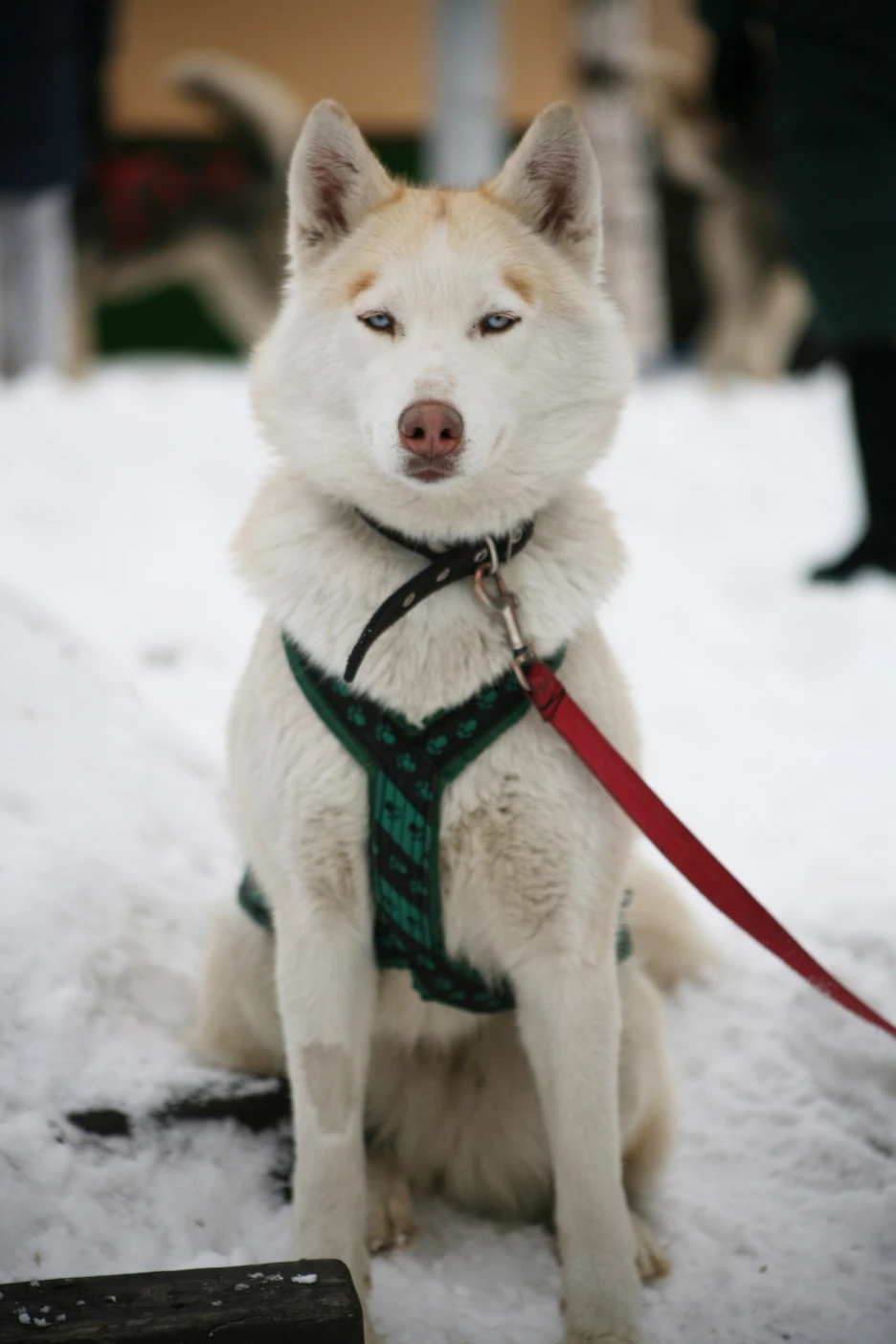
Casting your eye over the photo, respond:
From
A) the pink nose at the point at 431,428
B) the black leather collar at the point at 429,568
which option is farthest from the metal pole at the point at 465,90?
the pink nose at the point at 431,428

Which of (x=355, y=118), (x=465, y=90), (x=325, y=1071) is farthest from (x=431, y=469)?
(x=465, y=90)

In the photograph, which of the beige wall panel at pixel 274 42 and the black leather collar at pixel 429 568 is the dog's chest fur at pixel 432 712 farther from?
the beige wall panel at pixel 274 42

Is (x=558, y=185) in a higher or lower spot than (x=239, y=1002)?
higher

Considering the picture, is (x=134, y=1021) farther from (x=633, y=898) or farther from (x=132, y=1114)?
(x=633, y=898)

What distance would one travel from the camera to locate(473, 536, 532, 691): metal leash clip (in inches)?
53.8

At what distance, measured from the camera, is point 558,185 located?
58.6 inches

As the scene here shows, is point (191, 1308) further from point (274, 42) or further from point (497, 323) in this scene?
point (274, 42)

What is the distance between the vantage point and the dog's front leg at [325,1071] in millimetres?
1383

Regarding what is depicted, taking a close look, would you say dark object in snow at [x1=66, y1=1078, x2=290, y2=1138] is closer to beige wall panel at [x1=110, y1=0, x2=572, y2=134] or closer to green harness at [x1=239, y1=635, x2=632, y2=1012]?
green harness at [x1=239, y1=635, x2=632, y2=1012]

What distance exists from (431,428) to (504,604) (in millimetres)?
250

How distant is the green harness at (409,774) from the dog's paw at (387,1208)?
0.43 m

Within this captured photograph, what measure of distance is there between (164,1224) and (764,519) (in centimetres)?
405

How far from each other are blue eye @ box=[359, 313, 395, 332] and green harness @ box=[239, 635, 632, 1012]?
1.35 ft

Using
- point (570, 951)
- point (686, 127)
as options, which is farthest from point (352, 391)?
point (686, 127)
